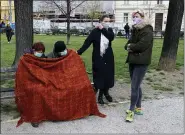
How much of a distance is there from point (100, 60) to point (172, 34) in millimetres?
4159

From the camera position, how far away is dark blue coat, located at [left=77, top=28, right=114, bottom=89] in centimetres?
627

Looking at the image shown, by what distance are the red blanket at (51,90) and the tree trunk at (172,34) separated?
4.75 m

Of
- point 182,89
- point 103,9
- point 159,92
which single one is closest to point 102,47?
point 159,92

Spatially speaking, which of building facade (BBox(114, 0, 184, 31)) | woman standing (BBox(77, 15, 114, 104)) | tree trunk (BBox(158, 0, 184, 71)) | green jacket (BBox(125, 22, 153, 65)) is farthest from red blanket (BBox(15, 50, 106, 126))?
building facade (BBox(114, 0, 184, 31))

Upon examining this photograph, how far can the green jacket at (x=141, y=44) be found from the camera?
541cm

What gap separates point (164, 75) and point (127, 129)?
14.6 feet

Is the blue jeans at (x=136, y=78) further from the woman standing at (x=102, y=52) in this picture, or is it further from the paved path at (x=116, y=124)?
the woman standing at (x=102, y=52)

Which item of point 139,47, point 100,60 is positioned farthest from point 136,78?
point 100,60

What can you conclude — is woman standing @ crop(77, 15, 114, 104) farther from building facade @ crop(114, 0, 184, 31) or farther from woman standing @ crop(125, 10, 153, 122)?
building facade @ crop(114, 0, 184, 31)

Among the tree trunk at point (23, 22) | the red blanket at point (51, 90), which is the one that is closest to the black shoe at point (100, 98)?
the red blanket at point (51, 90)

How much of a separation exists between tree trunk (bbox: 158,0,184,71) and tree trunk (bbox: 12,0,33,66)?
4.09 m

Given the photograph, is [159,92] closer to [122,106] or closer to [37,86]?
[122,106]

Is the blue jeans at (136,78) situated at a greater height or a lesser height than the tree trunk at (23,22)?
lesser

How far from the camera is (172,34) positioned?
982 centimetres
